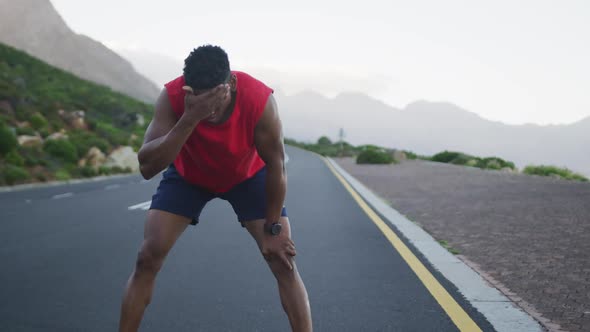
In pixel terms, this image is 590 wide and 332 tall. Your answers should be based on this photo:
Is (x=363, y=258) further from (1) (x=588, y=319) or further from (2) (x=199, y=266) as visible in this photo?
(1) (x=588, y=319)

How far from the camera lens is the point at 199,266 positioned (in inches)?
219

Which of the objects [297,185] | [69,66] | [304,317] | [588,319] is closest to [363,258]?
[588,319]

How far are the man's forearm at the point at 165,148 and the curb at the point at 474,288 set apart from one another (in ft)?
8.19

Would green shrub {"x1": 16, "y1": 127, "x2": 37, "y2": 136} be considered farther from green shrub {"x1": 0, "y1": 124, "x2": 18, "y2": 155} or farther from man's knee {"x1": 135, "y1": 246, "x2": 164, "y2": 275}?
man's knee {"x1": 135, "y1": 246, "x2": 164, "y2": 275}

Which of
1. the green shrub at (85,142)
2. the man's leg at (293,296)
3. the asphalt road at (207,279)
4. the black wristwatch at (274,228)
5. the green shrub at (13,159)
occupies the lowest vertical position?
the green shrub at (13,159)

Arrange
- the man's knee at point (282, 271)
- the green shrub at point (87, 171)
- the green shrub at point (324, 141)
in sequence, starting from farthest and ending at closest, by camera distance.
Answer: the green shrub at point (324, 141) → the green shrub at point (87, 171) → the man's knee at point (282, 271)

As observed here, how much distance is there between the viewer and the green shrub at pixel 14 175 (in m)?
16.0

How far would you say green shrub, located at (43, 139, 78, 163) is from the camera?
69.4 ft

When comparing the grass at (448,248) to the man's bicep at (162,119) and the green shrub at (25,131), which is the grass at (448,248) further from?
the green shrub at (25,131)

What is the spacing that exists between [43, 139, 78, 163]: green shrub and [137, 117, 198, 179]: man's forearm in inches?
809

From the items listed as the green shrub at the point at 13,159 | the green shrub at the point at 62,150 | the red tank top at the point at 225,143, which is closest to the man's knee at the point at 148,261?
the red tank top at the point at 225,143

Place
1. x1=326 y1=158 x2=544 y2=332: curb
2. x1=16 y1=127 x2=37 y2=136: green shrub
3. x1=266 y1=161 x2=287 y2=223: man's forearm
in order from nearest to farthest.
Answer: x1=266 y1=161 x2=287 y2=223: man's forearm < x1=326 y1=158 x2=544 y2=332: curb < x1=16 y1=127 x2=37 y2=136: green shrub

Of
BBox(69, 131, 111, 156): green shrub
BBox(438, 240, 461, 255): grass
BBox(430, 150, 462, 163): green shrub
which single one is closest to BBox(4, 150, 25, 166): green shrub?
BBox(69, 131, 111, 156): green shrub

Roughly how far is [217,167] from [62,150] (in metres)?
20.4
